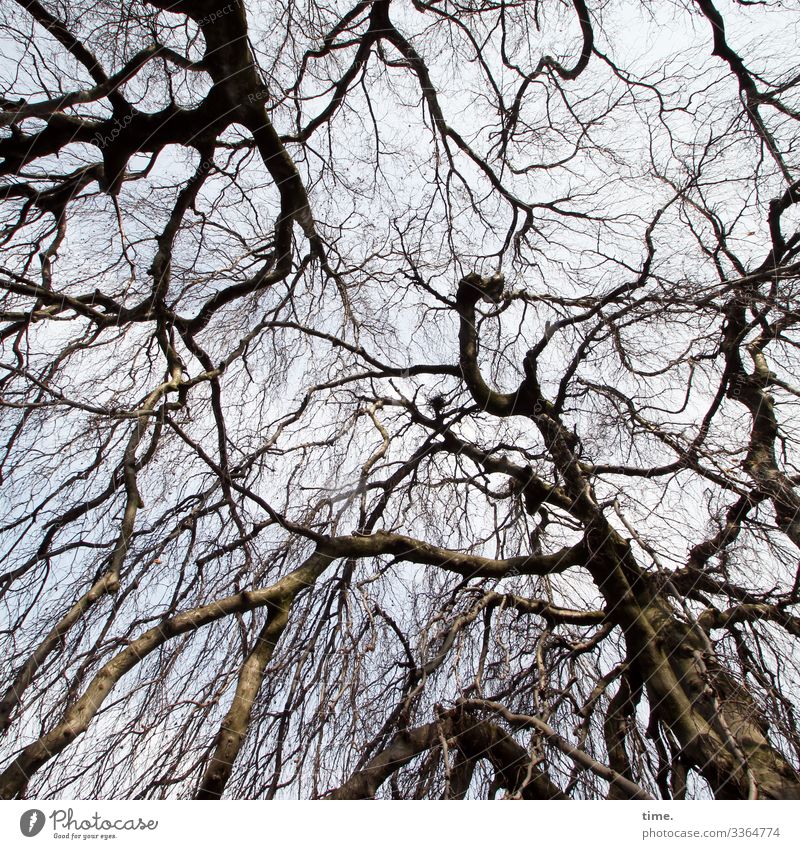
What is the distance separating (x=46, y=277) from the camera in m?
1.84

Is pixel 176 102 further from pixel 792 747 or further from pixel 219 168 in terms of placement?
pixel 792 747

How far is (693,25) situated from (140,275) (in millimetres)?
2205

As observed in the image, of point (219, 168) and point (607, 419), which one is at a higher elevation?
point (219, 168)

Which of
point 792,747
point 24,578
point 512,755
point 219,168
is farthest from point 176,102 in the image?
point 792,747

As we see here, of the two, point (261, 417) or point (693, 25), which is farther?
point (261, 417)
